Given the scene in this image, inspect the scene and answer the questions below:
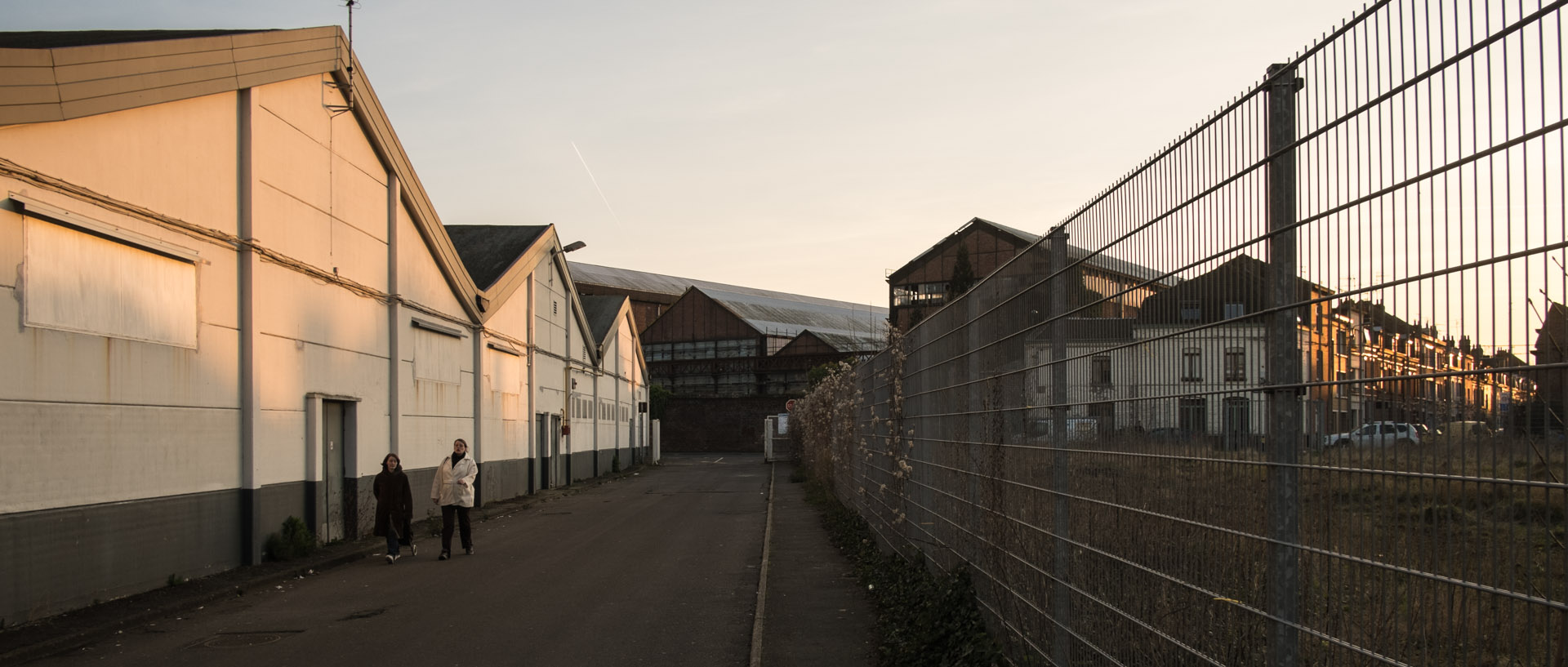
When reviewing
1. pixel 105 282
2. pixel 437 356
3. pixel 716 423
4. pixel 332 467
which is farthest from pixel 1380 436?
pixel 716 423

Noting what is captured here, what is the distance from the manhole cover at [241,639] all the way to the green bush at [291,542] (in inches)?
204

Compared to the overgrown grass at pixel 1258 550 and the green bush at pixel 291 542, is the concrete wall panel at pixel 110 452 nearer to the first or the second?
the green bush at pixel 291 542

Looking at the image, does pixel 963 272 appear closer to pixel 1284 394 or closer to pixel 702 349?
pixel 702 349

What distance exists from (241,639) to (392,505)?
565cm

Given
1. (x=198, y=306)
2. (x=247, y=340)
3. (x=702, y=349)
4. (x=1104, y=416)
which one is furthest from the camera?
(x=702, y=349)

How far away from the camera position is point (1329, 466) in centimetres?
285

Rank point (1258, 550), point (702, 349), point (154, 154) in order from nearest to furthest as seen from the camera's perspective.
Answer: point (1258, 550) < point (154, 154) < point (702, 349)

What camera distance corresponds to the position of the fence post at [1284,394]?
9.98 ft

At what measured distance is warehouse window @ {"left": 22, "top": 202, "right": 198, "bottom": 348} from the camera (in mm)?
10570

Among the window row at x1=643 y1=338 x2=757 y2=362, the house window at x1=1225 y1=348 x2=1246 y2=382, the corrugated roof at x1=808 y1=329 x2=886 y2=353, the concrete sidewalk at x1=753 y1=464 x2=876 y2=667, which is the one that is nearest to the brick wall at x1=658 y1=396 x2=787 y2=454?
the window row at x1=643 y1=338 x2=757 y2=362

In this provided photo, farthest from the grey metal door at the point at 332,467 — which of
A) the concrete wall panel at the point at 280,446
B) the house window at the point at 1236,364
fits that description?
the house window at the point at 1236,364

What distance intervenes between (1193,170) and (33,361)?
34.1 feet

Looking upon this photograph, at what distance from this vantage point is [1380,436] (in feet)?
8.66

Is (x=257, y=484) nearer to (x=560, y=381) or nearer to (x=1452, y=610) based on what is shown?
(x=1452, y=610)
